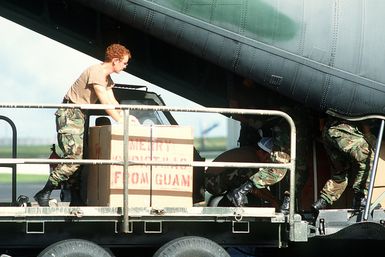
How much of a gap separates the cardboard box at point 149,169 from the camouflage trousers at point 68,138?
271mm

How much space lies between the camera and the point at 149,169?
8.25 metres

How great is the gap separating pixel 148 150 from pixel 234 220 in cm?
90

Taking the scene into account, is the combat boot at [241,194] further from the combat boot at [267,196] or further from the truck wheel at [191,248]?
the truck wheel at [191,248]

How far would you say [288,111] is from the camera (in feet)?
30.3

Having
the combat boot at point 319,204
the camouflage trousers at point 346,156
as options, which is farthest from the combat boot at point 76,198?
the camouflage trousers at point 346,156

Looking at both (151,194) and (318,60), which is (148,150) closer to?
(151,194)

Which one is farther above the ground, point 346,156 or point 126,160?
point 346,156

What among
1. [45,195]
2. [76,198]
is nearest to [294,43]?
[76,198]

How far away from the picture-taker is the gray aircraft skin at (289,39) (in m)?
8.68

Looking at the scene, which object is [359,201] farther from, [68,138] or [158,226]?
[68,138]

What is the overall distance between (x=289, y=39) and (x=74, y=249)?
2.57 meters

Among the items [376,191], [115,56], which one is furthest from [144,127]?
[376,191]

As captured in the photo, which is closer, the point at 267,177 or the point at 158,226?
the point at 158,226

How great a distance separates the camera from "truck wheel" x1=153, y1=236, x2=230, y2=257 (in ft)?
26.8
